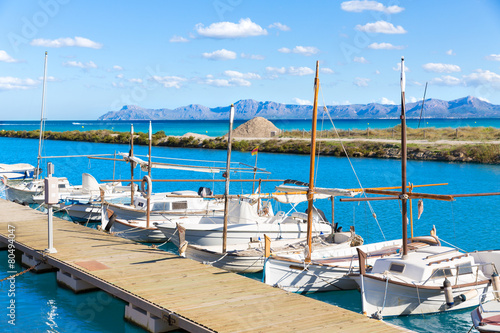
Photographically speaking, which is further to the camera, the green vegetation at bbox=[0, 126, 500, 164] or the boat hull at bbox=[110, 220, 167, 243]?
the green vegetation at bbox=[0, 126, 500, 164]

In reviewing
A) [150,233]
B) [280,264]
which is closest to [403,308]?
[280,264]

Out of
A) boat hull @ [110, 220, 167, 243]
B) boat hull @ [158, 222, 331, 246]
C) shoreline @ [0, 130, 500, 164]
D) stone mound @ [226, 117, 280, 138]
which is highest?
stone mound @ [226, 117, 280, 138]

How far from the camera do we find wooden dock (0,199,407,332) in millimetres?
14719

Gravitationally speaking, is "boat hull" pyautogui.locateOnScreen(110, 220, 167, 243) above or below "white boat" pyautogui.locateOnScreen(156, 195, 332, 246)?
below

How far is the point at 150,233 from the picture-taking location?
3062cm

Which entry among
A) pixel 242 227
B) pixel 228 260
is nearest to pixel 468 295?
pixel 228 260

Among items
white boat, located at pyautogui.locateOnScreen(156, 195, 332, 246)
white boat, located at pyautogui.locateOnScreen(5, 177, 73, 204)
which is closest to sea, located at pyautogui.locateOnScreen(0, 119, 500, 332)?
white boat, located at pyautogui.locateOnScreen(156, 195, 332, 246)

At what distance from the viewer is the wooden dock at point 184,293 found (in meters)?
14.7

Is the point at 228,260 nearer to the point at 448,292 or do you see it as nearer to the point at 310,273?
the point at 310,273

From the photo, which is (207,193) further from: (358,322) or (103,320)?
(358,322)

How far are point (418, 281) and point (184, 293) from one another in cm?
841

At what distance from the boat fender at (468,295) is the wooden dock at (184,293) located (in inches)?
249

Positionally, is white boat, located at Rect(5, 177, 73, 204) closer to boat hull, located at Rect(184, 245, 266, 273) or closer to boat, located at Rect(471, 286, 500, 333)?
boat hull, located at Rect(184, 245, 266, 273)

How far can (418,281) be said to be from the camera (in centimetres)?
1958
